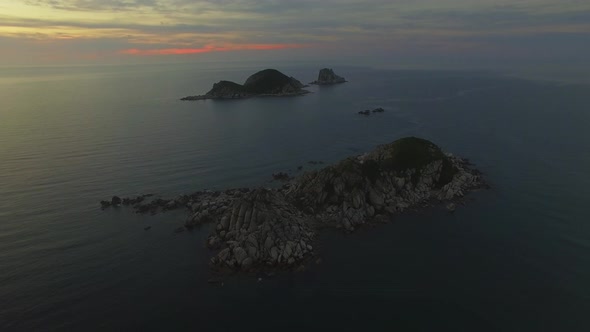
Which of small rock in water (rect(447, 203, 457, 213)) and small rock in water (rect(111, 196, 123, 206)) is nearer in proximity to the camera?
small rock in water (rect(447, 203, 457, 213))

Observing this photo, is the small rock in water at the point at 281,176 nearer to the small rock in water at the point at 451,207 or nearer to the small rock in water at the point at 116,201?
the small rock in water at the point at 116,201

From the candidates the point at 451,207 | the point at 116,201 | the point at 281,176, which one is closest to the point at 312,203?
the point at 281,176

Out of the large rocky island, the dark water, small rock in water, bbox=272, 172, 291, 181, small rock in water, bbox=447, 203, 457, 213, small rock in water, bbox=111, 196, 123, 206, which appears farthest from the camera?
small rock in water, bbox=272, 172, 291, 181

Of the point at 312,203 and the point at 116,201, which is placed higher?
the point at 116,201

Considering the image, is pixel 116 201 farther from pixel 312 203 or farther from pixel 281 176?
pixel 312 203

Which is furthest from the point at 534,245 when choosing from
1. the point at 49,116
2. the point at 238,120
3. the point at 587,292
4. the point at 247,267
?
the point at 49,116

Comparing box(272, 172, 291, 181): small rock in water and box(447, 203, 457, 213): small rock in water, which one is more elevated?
box(272, 172, 291, 181): small rock in water

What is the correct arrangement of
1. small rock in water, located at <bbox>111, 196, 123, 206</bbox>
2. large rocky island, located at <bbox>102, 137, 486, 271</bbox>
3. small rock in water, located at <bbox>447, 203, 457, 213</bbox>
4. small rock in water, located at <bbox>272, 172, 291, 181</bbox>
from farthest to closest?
small rock in water, located at <bbox>272, 172, 291, 181</bbox> < small rock in water, located at <bbox>111, 196, 123, 206</bbox> < small rock in water, located at <bbox>447, 203, 457, 213</bbox> < large rocky island, located at <bbox>102, 137, 486, 271</bbox>

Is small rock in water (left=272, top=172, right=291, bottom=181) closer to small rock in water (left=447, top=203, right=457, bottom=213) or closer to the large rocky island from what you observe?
the large rocky island

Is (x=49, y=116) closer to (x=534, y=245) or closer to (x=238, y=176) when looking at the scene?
(x=238, y=176)

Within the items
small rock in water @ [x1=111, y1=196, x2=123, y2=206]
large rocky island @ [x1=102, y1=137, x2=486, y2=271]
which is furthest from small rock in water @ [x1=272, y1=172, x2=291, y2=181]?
small rock in water @ [x1=111, y1=196, x2=123, y2=206]
